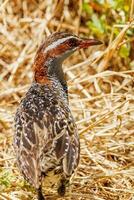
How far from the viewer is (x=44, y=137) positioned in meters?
5.63

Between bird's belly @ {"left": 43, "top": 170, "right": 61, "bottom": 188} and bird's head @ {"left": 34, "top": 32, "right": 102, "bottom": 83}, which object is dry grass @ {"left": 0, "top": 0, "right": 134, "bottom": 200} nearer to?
bird's belly @ {"left": 43, "top": 170, "right": 61, "bottom": 188}

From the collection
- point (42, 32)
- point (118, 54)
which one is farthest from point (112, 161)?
point (42, 32)

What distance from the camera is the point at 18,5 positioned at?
9273mm

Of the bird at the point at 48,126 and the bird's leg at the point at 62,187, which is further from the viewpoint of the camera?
the bird's leg at the point at 62,187

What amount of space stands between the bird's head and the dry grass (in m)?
0.66

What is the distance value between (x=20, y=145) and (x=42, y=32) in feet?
10.8

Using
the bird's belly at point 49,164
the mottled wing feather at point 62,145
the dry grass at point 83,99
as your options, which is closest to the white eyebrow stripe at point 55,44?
the dry grass at point 83,99

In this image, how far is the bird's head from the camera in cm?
638

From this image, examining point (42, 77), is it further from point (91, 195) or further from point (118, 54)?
point (118, 54)

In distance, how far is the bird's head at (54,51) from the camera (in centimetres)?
638

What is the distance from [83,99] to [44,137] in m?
1.97

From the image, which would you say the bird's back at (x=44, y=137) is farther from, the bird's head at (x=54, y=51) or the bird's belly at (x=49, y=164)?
the bird's head at (x=54, y=51)

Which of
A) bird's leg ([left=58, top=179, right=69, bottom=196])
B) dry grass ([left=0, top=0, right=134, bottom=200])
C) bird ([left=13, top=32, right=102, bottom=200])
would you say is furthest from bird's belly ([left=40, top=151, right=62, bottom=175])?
dry grass ([left=0, top=0, right=134, bottom=200])

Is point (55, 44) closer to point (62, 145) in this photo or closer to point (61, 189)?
point (62, 145)
